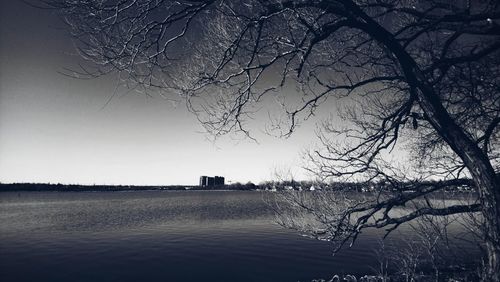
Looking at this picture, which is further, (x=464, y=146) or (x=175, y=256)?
(x=175, y=256)

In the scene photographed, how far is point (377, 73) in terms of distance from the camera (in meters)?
6.96

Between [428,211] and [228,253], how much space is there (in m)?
18.6

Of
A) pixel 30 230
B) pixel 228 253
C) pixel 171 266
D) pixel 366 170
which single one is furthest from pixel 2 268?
pixel 366 170

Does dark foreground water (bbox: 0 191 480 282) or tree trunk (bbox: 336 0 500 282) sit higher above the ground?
tree trunk (bbox: 336 0 500 282)

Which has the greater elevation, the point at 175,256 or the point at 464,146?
the point at 464,146

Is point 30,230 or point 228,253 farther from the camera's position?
point 30,230

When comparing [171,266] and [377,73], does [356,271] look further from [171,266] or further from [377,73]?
[377,73]

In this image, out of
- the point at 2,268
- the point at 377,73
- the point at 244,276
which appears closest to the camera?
the point at 377,73

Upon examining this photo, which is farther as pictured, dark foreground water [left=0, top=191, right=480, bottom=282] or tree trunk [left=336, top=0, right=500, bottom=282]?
dark foreground water [left=0, top=191, right=480, bottom=282]

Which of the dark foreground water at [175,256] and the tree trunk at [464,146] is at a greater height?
the tree trunk at [464,146]

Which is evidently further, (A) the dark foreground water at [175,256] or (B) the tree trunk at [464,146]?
(A) the dark foreground water at [175,256]

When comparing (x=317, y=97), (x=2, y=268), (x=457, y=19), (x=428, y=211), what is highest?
(x=457, y=19)

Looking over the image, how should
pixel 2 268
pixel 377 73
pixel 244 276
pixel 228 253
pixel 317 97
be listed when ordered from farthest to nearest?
pixel 228 253 < pixel 2 268 < pixel 244 276 < pixel 377 73 < pixel 317 97

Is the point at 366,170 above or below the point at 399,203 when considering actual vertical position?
above
